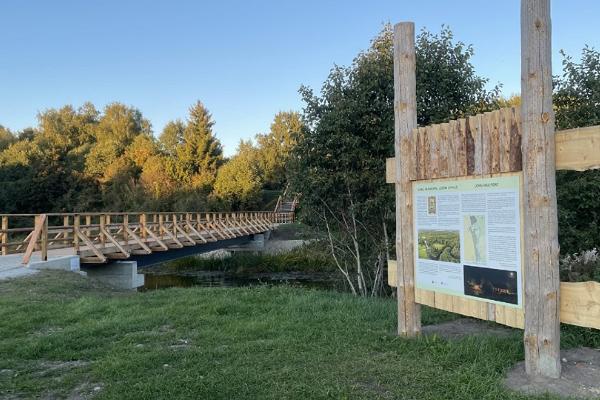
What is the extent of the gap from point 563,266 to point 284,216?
4368 cm

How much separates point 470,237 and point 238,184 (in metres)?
41.5

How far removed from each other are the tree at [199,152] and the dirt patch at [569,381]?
140 feet

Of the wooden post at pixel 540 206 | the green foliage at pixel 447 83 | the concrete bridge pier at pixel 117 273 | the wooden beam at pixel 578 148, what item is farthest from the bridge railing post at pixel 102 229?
the wooden beam at pixel 578 148

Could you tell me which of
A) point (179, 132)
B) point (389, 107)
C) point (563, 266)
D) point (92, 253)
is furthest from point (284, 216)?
point (563, 266)

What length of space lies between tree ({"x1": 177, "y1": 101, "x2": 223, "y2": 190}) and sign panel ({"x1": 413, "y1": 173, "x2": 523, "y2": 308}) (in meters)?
41.6

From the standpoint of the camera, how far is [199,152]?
47562 millimetres

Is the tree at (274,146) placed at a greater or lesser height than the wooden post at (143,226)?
greater

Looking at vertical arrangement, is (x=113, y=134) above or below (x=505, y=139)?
above

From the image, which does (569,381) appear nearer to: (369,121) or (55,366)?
(55,366)

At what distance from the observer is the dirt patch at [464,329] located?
5.39 metres

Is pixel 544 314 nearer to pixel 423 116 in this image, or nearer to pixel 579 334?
pixel 579 334

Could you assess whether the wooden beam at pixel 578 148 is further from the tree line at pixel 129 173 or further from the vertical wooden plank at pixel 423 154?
the tree line at pixel 129 173

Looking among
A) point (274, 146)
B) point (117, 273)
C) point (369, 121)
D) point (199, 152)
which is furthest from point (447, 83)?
point (274, 146)

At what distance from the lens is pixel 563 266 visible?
642 cm
